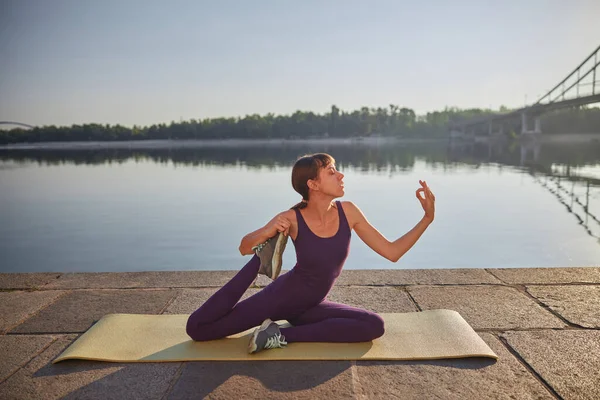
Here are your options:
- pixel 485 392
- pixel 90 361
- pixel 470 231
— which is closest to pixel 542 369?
pixel 485 392

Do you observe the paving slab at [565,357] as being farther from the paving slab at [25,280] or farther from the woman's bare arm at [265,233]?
the paving slab at [25,280]

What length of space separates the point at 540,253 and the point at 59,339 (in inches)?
319

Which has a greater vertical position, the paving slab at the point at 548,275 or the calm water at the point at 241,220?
the paving slab at the point at 548,275

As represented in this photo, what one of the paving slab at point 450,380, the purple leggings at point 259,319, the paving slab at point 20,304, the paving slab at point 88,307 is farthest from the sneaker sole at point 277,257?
the paving slab at point 20,304

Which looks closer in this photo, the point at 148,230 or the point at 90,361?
the point at 90,361

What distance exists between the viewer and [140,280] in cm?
477

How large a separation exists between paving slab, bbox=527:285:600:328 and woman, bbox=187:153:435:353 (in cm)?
132

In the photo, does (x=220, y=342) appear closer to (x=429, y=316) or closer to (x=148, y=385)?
(x=148, y=385)

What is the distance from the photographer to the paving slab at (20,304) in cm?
375

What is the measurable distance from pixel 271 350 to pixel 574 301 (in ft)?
7.63

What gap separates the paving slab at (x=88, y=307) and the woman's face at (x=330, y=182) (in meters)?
1.62

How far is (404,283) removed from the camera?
449 centimetres

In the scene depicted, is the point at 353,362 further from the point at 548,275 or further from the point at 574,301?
the point at 548,275

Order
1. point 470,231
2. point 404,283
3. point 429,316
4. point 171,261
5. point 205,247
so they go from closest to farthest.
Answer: point 429,316 → point 404,283 → point 171,261 → point 205,247 → point 470,231
